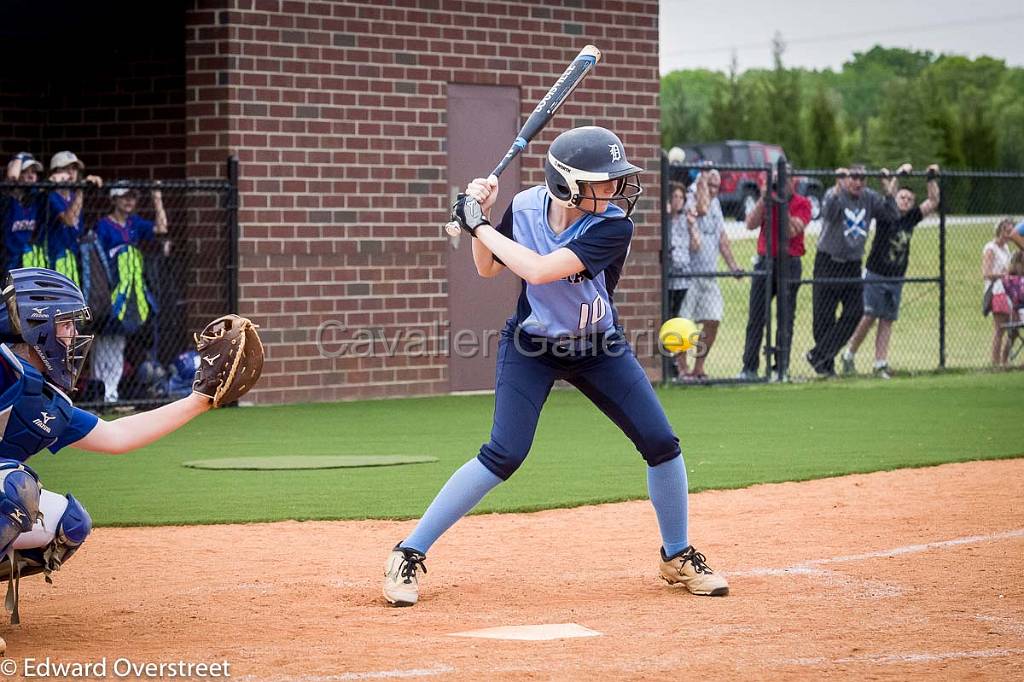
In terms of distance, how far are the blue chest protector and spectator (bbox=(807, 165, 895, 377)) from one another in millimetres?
12889

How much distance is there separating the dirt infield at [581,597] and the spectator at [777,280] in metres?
8.45

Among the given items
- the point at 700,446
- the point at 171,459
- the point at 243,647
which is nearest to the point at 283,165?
the point at 171,459

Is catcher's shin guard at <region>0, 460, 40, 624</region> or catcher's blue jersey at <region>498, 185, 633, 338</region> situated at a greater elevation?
catcher's blue jersey at <region>498, 185, 633, 338</region>

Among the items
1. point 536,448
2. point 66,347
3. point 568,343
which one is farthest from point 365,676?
point 536,448

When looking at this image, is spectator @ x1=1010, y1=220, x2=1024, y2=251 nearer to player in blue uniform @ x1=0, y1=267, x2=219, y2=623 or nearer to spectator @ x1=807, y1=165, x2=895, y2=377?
spectator @ x1=807, y1=165, x2=895, y2=377

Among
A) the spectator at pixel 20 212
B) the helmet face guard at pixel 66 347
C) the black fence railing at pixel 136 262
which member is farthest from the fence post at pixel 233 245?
the helmet face guard at pixel 66 347

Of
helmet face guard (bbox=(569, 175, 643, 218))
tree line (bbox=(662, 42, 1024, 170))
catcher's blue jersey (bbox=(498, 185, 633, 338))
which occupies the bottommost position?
catcher's blue jersey (bbox=(498, 185, 633, 338))

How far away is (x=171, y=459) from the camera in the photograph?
38.3 feet

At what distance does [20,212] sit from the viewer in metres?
14.3

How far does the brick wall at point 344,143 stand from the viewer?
15266 millimetres

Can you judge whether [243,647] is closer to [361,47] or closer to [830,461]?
[830,461]

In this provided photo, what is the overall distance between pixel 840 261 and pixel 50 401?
13511 mm

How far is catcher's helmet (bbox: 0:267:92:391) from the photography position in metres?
5.71

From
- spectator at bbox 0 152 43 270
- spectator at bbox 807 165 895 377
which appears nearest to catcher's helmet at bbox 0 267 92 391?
spectator at bbox 0 152 43 270
